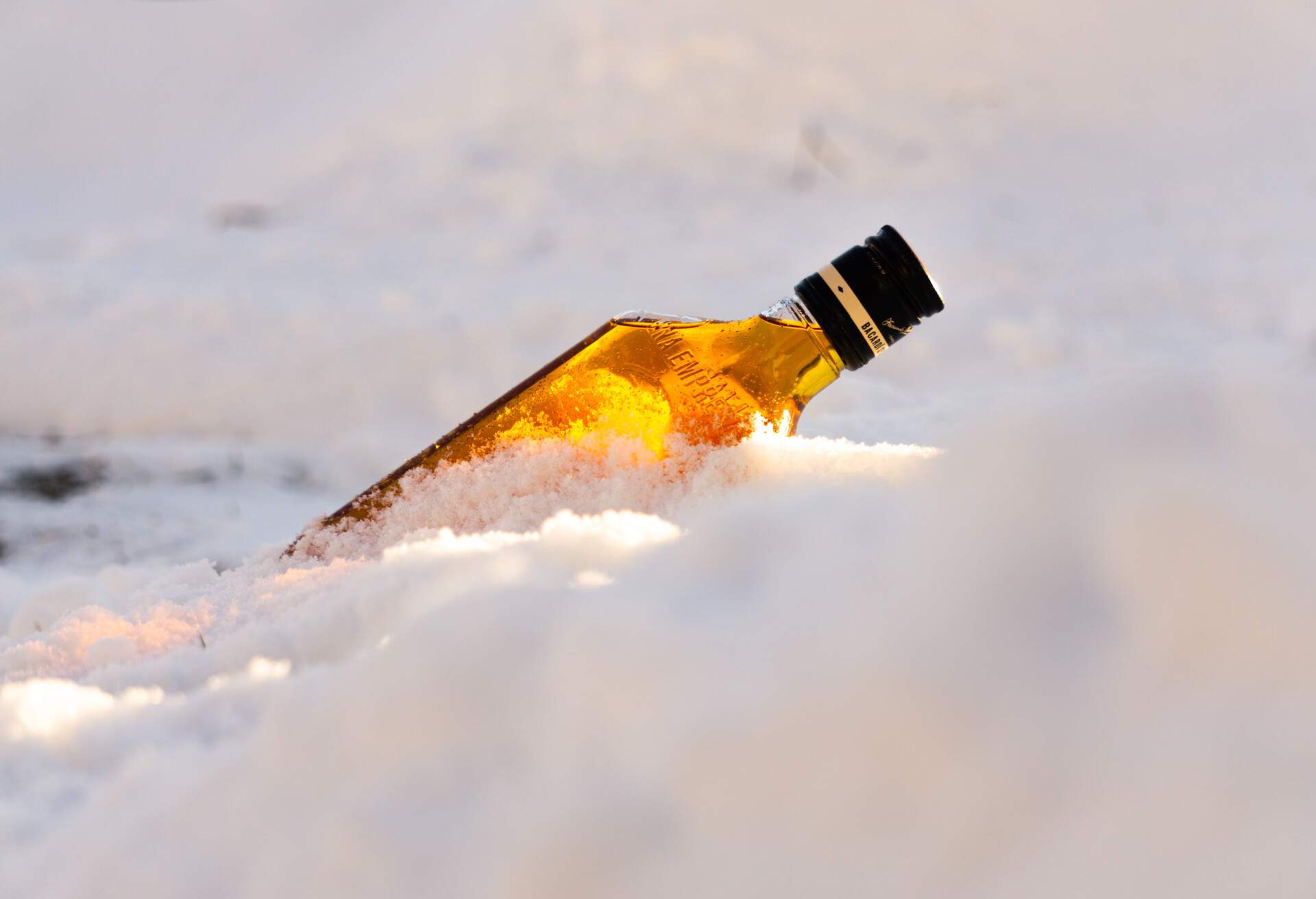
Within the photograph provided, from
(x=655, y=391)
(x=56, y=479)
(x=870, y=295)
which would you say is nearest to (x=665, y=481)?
(x=655, y=391)

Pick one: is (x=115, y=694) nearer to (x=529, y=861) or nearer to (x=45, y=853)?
(x=45, y=853)

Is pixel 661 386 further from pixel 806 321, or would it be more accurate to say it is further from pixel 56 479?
pixel 56 479

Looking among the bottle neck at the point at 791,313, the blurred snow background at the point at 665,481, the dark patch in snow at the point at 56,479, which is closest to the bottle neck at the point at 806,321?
the bottle neck at the point at 791,313

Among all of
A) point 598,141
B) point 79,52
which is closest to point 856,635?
point 598,141

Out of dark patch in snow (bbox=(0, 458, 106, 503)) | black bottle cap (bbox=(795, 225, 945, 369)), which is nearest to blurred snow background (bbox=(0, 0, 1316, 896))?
dark patch in snow (bbox=(0, 458, 106, 503))

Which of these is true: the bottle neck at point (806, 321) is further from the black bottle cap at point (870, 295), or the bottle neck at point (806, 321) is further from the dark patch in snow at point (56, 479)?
the dark patch in snow at point (56, 479)

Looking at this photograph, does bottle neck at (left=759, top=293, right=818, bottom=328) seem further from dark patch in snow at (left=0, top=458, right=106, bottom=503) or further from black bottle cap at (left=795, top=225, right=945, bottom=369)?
dark patch in snow at (left=0, top=458, right=106, bottom=503)

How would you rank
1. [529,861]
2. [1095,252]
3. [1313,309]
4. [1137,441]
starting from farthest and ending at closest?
[1095,252]
[1313,309]
[1137,441]
[529,861]
